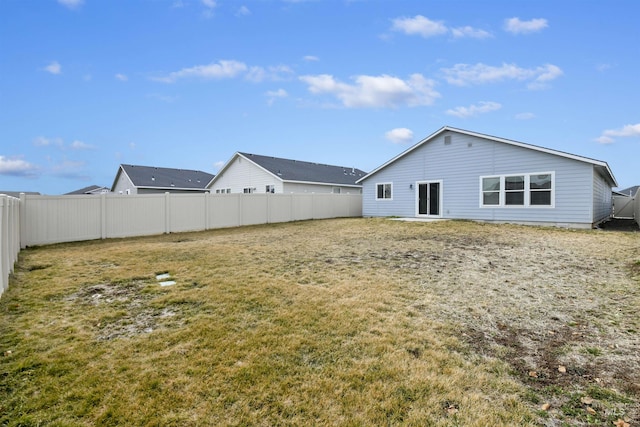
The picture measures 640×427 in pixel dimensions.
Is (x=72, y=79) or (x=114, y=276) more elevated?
(x=72, y=79)

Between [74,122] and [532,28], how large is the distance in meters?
23.8

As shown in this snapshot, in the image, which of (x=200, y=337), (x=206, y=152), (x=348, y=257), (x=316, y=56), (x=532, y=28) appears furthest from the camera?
(x=206, y=152)

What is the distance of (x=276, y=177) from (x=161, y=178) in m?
16.0

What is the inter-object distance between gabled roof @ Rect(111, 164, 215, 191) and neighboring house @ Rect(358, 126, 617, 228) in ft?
69.1

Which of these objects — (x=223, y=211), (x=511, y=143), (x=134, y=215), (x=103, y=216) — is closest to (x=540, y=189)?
(x=511, y=143)

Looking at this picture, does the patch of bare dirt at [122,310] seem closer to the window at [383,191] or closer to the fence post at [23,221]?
the fence post at [23,221]

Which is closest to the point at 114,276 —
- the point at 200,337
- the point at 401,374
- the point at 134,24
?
the point at 200,337

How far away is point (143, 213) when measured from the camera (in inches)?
524

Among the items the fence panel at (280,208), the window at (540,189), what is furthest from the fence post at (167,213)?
the window at (540,189)

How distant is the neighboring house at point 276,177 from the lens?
2305 cm

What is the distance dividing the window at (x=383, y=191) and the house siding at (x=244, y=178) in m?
6.80

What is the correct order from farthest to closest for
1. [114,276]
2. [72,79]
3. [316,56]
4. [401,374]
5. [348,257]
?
1. [316,56]
2. [72,79]
3. [348,257]
4. [114,276]
5. [401,374]

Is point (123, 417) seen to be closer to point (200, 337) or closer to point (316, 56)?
point (200, 337)

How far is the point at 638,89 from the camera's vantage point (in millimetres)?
15367
